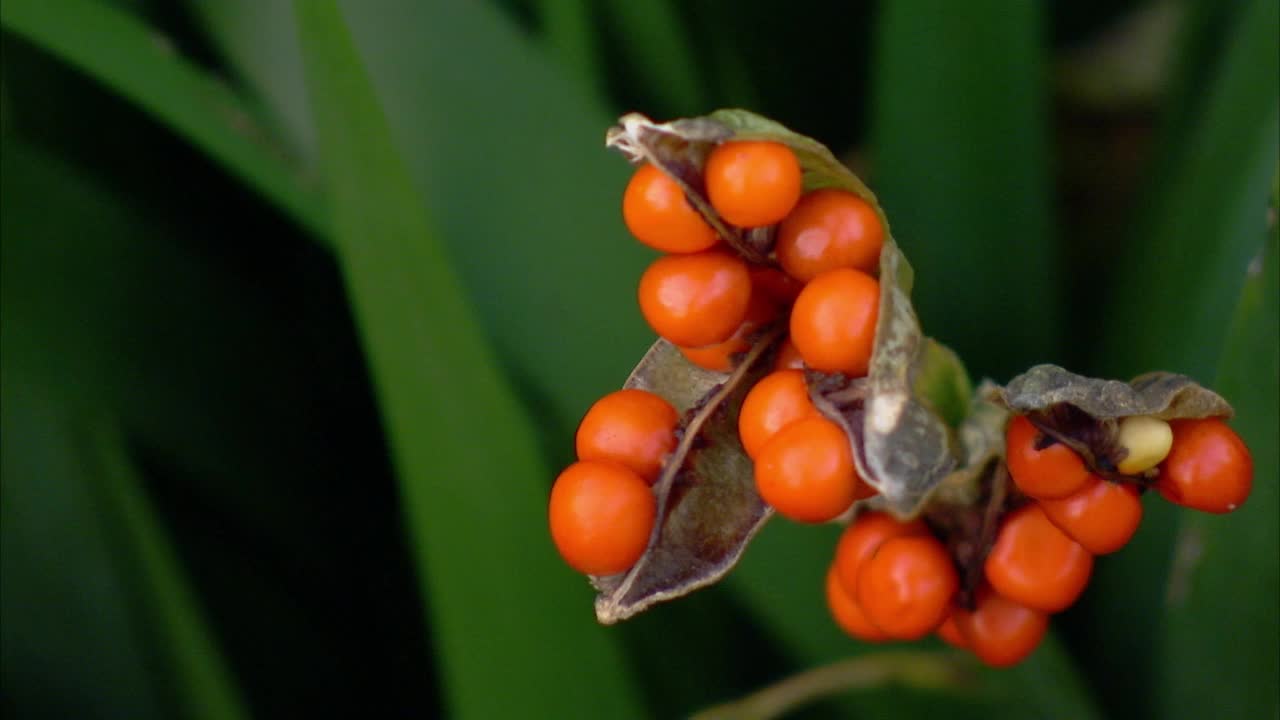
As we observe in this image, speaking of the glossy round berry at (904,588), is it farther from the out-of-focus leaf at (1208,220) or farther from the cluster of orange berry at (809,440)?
the out-of-focus leaf at (1208,220)

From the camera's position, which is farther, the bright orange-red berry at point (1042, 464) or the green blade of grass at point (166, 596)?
the green blade of grass at point (166, 596)

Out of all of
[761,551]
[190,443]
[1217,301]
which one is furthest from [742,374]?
[190,443]

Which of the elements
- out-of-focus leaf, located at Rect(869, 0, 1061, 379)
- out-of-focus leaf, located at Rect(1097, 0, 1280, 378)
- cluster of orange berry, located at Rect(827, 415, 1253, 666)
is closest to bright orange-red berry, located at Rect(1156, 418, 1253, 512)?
cluster of orange berry, located at Rect(827, 415, 1253, 666)

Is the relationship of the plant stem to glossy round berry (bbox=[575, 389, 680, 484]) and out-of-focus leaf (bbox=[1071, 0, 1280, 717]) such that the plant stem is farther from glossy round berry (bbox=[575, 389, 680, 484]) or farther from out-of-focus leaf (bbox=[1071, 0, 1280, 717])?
glossy round berry (bbox=[575, 389, 680, 484])

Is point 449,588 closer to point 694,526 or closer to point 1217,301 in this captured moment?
point 694,526

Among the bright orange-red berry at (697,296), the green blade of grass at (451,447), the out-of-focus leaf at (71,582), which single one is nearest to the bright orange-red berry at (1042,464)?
the bright orange-red berry at (697,296)

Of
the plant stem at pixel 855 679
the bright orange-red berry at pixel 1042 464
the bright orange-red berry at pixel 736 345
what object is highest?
the bright orange-red berry at pixel 736 345
